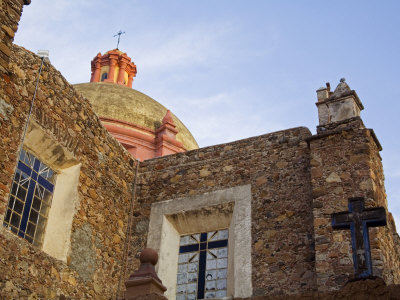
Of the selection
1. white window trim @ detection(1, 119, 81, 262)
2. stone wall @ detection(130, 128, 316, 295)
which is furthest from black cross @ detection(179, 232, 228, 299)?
white window trim @ detection(1, 119, 81, 262)

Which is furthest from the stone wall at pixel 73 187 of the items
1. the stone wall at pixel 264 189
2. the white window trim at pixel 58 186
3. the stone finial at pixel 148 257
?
the stone finial at pixel 148 257

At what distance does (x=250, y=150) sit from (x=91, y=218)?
8.91 ft

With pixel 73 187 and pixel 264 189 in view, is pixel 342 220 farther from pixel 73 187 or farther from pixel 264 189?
pixel 73 187

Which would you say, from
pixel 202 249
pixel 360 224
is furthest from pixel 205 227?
pixel 360 224

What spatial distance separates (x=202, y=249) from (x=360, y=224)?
404 cm

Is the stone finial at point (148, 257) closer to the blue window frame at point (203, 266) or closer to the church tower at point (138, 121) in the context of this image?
the blue window frame at point (203, 266)

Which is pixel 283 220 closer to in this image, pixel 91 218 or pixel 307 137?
pixel 307 137

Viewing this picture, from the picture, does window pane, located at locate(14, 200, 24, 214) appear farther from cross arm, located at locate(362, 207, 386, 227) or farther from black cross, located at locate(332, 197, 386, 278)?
cross arm, located at locate(362, 207, 386, 227)

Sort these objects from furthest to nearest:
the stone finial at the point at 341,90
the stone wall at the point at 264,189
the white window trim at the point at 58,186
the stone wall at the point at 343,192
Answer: the stone finial at the point at 341,90 < the stone wall at the point at 264,189 < the white window trim at the point at 58,186 < the stone wall at the point at 343,192

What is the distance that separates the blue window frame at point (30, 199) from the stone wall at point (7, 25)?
1.60 meters

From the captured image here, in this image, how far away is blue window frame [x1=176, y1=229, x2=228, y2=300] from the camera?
361 inches

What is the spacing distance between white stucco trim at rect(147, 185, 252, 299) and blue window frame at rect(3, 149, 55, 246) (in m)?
1.97

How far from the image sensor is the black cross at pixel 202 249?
924 centimetres

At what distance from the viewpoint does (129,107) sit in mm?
17875
